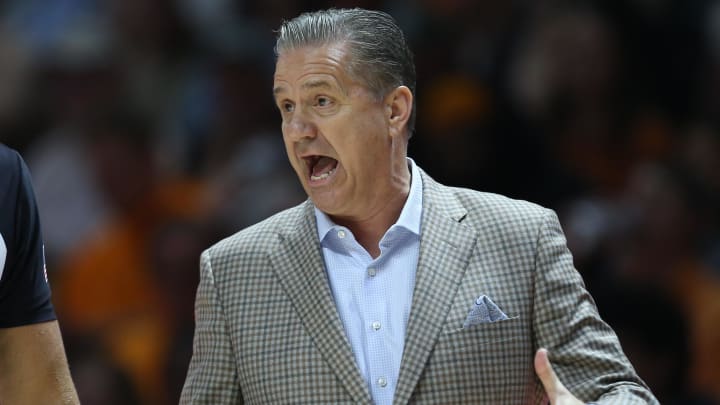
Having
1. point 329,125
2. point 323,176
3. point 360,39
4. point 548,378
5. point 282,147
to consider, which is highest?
point 360,39

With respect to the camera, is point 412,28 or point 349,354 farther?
point 412,28

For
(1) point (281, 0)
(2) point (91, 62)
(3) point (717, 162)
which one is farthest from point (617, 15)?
(2) point (91, 62)

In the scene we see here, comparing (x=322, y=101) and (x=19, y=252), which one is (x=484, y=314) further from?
(x=19, y=252)

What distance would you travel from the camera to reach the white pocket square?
246 centimetres

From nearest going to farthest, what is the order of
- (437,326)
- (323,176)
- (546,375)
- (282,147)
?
(546,375) < (437,326) < (323,176) < (282,147)

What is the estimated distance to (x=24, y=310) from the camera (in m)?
2.66

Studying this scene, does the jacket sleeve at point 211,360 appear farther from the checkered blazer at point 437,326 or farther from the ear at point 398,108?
the ear at point 398,108

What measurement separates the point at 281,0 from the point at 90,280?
1.45 meters

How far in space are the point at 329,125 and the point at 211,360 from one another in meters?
0.52

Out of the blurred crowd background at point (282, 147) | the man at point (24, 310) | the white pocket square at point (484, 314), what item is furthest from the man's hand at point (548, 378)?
the blurred crowd background at point (282, 147)

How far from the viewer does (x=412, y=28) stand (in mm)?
5340

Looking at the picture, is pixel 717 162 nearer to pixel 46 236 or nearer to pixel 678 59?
pixel 678 59

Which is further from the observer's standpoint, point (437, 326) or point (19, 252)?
point (19, 252)

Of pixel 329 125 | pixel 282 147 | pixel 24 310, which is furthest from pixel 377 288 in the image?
pixel 282 147
